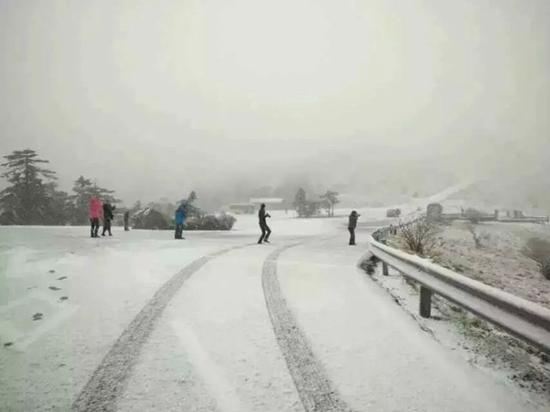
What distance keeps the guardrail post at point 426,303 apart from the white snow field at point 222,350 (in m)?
0.33

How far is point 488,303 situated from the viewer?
3.98 m

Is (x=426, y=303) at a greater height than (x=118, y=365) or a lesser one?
greater

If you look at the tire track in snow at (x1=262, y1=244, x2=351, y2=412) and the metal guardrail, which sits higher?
the metal guardrail

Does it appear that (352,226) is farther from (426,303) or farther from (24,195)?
(24,195)

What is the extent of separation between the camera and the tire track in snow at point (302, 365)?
3.07 meters

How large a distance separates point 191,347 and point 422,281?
3.48 meters

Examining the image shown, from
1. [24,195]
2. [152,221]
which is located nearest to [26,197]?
[24,195]

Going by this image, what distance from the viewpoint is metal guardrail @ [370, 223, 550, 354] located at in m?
3.17

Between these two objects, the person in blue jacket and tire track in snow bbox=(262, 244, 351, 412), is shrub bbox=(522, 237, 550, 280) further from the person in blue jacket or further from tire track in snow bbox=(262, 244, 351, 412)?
the person in blue jacket

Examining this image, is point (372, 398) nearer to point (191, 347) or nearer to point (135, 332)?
point (191, 347)

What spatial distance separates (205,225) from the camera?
105 ft

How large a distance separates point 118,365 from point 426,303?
429 cm

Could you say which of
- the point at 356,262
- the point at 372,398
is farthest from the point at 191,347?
the point at 356,262

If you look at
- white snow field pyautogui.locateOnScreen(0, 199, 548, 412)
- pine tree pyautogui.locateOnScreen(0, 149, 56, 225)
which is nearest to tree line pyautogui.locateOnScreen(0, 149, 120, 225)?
pine tree pyautogui.locateOnScreen(0, 149, 56, 225)
